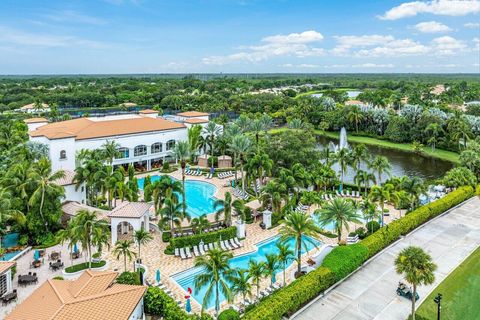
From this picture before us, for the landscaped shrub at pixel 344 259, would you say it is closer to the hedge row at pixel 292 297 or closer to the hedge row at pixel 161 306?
the hedge row at pixel 292 297

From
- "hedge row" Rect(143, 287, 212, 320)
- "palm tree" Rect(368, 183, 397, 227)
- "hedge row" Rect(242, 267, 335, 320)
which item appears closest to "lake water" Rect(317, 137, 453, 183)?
"palm tree" Rect(368, 183, 397, 227)

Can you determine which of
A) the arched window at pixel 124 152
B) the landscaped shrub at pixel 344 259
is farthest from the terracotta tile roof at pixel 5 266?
the arched window at pixel 124 152

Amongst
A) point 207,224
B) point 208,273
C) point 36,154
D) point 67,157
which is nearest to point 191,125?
point 67,157

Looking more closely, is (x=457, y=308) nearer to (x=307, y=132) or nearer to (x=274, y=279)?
(x=274, y=279)

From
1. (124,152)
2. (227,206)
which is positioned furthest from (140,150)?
(227,206)

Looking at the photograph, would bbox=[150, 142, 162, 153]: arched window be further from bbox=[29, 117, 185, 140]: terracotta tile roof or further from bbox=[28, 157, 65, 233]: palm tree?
bbox=[28, 157, 65, 233]: palm tree

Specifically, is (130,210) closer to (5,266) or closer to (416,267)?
(5,266)
